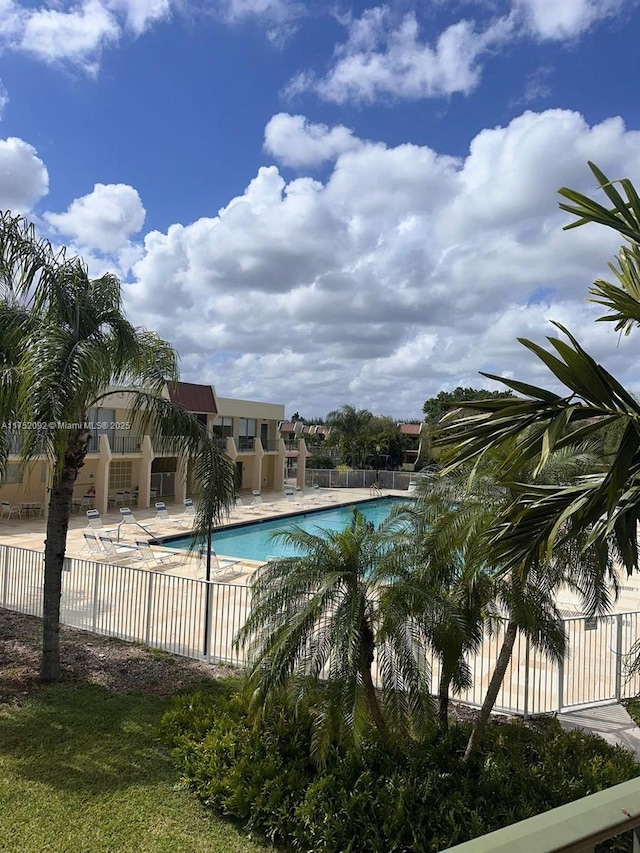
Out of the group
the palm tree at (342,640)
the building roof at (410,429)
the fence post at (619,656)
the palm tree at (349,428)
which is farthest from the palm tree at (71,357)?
the building roof at (410,429)

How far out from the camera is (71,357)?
26.0ft

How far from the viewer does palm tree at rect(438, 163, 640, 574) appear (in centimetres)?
307

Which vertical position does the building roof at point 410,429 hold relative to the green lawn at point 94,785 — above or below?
above

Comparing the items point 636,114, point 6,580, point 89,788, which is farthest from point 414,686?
point 6,580

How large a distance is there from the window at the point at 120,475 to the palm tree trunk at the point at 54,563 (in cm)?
2317

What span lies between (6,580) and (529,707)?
11107mm

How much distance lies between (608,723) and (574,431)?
23.1ft

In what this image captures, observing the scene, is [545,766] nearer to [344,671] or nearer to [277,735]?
[344,671]

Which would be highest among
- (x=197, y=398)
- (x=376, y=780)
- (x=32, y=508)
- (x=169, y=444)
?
(x=197, y=398)

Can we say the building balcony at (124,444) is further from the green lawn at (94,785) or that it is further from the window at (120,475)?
the green lawn at (94,785)

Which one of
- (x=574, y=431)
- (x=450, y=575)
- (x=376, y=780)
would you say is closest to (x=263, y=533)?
(x=450, y=575)

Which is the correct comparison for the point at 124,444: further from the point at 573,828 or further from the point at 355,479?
the point at 573,828

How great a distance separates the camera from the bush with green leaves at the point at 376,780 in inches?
225

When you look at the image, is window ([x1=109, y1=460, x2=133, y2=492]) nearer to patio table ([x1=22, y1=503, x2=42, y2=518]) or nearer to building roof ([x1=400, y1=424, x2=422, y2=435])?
patio table ([x1=22, y1=503, x2=42, y2=518])
